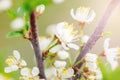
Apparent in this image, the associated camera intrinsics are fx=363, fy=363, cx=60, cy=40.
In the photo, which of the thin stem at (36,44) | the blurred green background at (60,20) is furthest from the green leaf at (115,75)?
the blurred green background at (60,20)

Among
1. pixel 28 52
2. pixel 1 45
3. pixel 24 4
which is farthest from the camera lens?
pixel 1 45

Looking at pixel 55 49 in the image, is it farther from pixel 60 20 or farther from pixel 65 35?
pixel 60 20

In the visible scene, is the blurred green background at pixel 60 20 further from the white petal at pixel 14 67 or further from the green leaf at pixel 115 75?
the green leaf at pixel 115 75

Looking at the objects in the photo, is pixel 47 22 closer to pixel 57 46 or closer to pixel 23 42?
pixel 23 42

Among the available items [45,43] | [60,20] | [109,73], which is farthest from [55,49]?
[60,20]

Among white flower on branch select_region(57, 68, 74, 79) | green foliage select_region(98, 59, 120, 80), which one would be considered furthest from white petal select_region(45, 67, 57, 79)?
green foliage select_region(98, 59, 120, 80)

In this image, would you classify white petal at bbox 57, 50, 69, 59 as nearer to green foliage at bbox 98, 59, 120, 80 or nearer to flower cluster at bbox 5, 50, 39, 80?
flower cluster at bbox 5, 50, 39, 80

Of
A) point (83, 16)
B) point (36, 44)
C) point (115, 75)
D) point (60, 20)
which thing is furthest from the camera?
point (60, 20)

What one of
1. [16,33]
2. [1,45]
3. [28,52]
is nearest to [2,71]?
[16,33]
